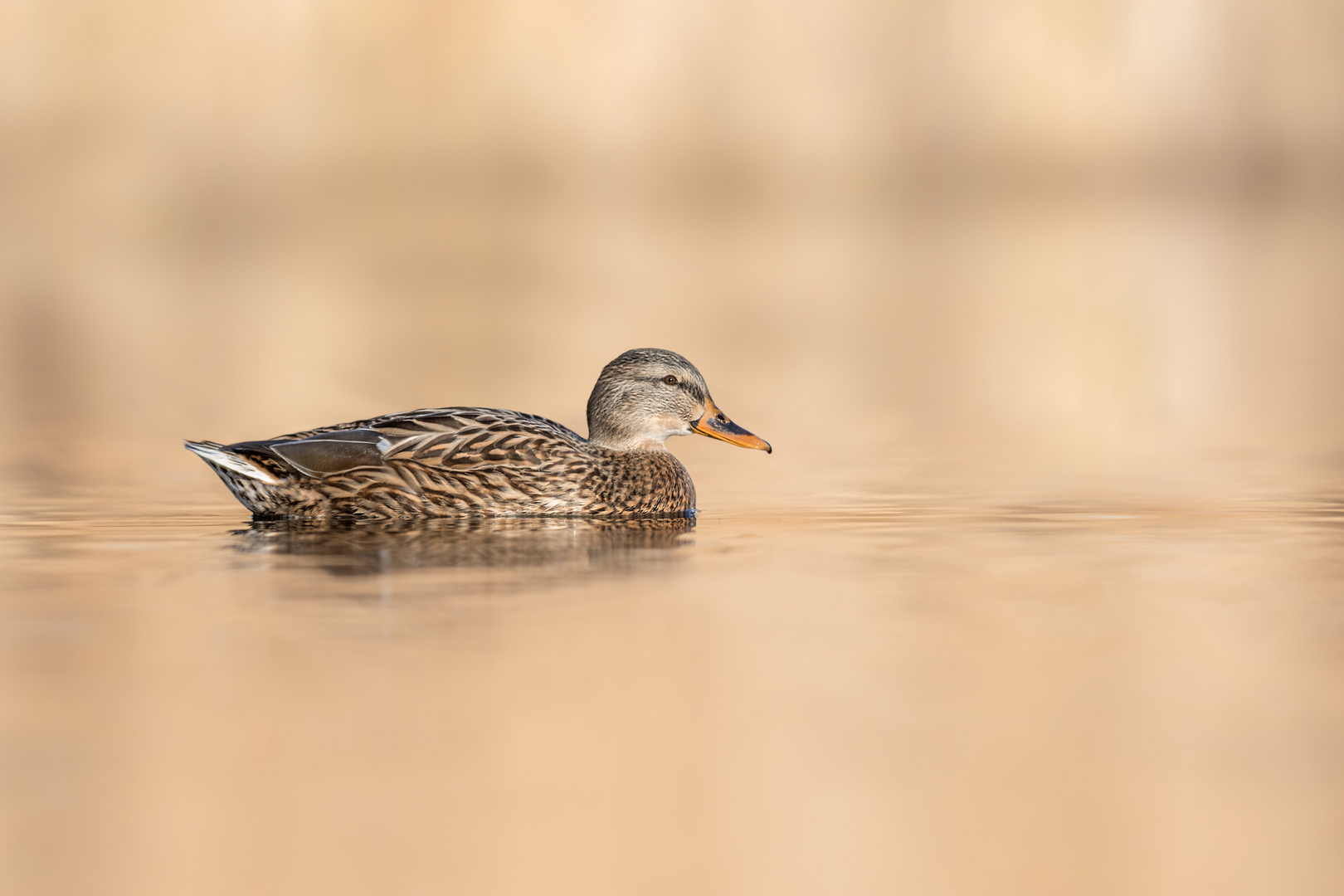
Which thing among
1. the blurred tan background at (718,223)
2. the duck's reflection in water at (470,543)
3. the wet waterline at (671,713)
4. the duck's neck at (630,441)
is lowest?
the wet waterline at (671,713)

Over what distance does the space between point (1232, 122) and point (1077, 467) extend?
6979 centimetres

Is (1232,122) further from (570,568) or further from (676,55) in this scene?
(570,568)

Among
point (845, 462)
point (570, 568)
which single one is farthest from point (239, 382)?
point (570, 568)

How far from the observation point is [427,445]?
10797 millimetres

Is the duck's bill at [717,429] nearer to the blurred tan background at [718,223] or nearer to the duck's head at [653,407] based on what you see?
the duck's head at [653,407]

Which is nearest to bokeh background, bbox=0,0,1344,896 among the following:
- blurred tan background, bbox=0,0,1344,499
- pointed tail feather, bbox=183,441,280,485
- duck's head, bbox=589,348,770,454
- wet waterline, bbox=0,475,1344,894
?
wet waterline, bbox=0,475,1344,894

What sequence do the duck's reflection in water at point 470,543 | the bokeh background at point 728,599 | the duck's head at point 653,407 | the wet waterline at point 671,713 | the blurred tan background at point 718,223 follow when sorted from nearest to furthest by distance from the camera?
the wet waterline at point 671,713, the bokeh background at point 728,599, the duck's reflection in water at point 470,543, the duck's head at point 653,407, the blurred tan background at point 718,223

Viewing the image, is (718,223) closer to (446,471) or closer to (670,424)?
(670,424)

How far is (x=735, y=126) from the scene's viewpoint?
78.4 metres

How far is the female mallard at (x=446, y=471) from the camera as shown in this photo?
416 inches

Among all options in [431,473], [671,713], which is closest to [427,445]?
[431,473]

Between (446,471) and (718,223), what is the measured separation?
50.2m

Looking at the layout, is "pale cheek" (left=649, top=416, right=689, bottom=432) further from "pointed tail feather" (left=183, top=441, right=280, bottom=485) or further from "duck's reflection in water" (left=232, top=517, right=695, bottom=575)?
"pointed tail feather" (left=183, top=441, right=280, bottom=485)

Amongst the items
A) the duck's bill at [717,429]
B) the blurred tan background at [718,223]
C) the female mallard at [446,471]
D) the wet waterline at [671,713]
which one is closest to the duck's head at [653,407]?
the duck's bill at [717,429]
